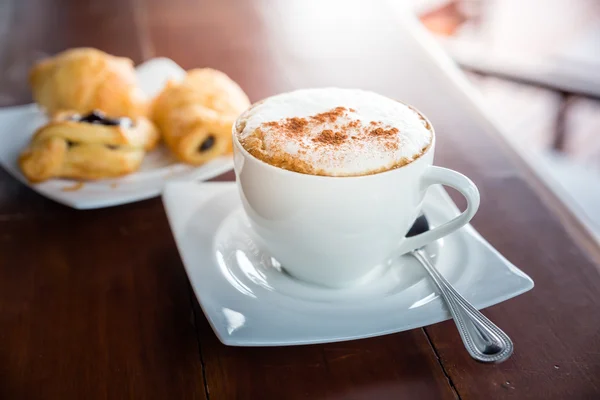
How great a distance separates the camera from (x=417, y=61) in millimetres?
1159

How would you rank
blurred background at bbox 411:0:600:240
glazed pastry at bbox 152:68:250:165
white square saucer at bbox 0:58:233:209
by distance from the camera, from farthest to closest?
blurred background at bbox 411:0:600:240 → glazed pastry at bbox 152:68:250:165 → white square saucer at bbox 0:58:233:209

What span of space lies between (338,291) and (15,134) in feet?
1.91

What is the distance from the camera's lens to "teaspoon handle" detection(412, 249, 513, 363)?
50 cm

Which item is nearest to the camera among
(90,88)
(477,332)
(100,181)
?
(477,332)

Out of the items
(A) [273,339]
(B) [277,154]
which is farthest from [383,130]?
(A) [273,339]

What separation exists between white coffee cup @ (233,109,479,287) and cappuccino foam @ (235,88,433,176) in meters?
0.01

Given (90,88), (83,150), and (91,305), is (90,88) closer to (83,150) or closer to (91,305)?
(83,150)

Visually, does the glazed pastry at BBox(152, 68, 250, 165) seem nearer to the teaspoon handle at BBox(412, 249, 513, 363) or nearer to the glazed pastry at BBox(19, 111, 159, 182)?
the glazed pastry at BBox(19, 111, 159, 182)

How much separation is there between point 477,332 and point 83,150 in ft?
1.80

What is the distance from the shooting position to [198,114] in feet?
2.86

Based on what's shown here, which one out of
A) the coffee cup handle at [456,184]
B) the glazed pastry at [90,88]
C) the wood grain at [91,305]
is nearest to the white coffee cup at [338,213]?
the coffee cup handle at [456,184]

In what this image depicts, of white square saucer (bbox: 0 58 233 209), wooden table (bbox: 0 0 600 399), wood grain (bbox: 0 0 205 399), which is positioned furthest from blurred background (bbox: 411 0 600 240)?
wood grain (bbox: 0 0 205 399)

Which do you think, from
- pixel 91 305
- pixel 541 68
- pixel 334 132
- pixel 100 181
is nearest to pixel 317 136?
pixel 334 132

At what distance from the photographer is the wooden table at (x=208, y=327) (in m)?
0.50
